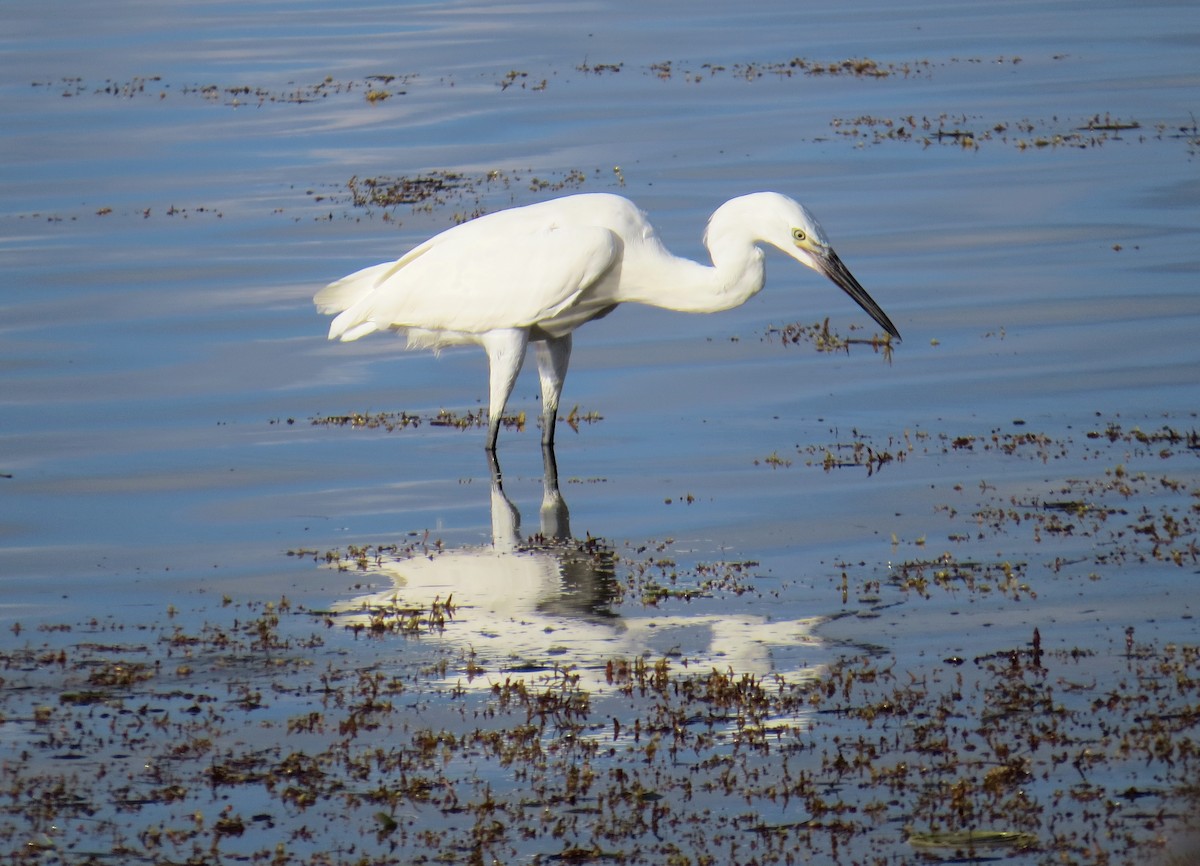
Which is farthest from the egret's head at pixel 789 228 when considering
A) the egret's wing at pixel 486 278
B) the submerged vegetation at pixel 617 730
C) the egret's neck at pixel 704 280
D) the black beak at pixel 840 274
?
the submerged vegetation at pixel 617 730

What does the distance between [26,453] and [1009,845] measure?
28.7 feet

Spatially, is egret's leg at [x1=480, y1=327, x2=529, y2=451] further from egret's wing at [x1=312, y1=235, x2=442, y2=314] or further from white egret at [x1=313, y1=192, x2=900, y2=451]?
egret's wing at [x1=312, y1=235, x2=442, y2=314]

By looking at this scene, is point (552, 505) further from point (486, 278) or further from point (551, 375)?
point (486, 278)

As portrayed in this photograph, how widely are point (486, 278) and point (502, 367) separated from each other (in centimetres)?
57

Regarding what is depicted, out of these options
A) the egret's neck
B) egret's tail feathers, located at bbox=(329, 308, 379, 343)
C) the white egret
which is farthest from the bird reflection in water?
egret's tail feathers, located at bbox=(329, 308, 379, 343)

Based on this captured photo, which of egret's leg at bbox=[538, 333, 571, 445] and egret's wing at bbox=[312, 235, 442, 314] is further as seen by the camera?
egret's wing at bbox=[312, 235, 442, 314]

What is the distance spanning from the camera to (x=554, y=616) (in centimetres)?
926

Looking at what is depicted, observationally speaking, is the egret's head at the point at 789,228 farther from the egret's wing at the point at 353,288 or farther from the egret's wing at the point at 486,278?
the egret's wing at the point at 353,288

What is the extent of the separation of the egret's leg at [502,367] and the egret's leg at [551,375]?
9.0 inches

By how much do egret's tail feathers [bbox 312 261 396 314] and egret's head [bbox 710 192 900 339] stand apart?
249cm

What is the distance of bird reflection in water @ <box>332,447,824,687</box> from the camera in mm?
8453

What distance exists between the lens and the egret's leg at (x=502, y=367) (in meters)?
12.6

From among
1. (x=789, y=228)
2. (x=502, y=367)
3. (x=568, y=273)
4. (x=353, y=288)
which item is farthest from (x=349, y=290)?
(x=789, y=228)

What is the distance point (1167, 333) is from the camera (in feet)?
50.0
